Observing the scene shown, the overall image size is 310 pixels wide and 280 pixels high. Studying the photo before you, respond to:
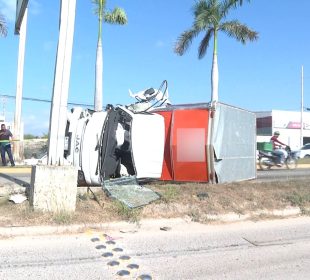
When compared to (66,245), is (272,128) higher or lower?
higher

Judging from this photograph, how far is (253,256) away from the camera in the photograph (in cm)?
680

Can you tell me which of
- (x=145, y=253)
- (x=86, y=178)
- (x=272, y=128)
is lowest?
(x=145, y=253)

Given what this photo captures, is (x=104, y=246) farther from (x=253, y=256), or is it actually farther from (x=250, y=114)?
(x=250, y=114)

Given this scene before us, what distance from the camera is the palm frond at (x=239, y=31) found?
1152 inches

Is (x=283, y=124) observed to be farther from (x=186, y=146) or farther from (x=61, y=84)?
(x=61, y=84)

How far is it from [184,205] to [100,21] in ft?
62.1

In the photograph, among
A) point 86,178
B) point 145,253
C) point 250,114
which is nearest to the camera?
point 145,253

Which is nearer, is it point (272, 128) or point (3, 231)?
point (3, 231)

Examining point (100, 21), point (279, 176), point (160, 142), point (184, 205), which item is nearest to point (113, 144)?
point (160, 142)

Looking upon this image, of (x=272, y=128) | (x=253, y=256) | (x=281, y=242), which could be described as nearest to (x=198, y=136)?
(x=281, y=242)

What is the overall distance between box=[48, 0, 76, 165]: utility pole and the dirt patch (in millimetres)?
982

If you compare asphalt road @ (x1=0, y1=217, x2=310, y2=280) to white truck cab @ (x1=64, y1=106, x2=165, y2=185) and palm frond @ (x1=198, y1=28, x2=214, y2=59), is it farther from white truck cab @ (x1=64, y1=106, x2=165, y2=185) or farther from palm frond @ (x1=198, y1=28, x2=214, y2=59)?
palm frond @ (x1=198, y1=28, x2=214, y2=59)

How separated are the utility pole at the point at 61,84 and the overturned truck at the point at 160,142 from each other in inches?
53.9

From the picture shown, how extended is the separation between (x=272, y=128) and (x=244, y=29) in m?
35.1
